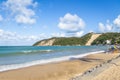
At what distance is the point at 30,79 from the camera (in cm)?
1219

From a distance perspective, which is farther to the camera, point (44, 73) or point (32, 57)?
point (32, 57)

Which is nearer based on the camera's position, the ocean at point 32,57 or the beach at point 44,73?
the beach at point 44,73

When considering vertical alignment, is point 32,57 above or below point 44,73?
above

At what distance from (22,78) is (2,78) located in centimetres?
114

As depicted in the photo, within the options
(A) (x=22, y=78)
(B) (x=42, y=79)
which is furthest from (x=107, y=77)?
(A) (x=22, y=78)

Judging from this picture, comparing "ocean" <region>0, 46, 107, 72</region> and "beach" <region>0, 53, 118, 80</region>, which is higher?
"ocean" <region>0, 46, 107, 72</region>

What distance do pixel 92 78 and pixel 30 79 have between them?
11.9ft

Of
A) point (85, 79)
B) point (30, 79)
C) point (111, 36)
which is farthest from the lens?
point (111, 36)

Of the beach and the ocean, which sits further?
the ocean

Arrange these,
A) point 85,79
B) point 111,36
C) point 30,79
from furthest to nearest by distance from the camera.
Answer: point 111,36 < point 30,79 < point 85,79

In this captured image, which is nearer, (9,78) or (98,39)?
(9,78)

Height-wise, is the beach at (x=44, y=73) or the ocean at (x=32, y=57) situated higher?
the ocean at (x=32, y=57)

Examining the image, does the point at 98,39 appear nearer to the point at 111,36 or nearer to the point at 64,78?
the point at 111,36

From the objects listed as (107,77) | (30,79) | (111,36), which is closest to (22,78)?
(30,79)
